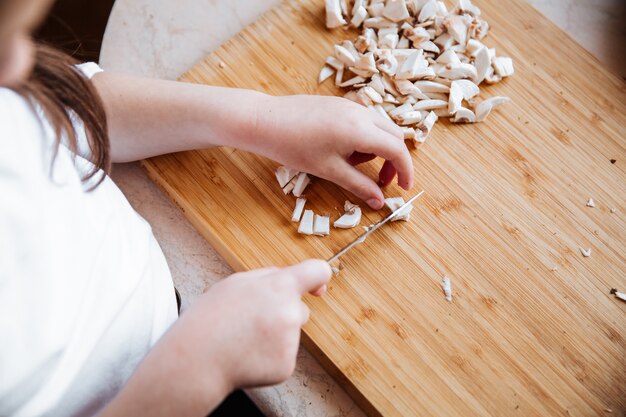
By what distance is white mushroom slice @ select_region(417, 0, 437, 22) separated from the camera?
87 cm

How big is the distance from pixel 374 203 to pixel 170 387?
0.39 m

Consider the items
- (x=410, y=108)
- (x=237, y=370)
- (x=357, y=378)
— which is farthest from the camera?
(x=410, y=108)

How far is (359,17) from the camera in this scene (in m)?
0.88

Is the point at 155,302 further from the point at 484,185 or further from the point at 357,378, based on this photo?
the point at 484,185

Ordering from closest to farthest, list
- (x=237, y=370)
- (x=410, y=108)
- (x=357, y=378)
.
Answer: (x=237, y=370) < (x=357, y=378) < (x=410, y=108)

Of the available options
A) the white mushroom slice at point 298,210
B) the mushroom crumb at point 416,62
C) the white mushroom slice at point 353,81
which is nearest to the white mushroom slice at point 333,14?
the mushroom crumb at point 416,62

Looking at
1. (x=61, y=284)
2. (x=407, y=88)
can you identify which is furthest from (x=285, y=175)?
(x=61, y=284)

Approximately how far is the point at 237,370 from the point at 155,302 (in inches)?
5.7

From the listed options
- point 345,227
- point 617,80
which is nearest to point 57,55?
point 345,227

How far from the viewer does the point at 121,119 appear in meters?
0.72

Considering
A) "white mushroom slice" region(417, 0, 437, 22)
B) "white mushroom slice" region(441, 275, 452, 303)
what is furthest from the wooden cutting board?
"white mushroom slice" region(417, 0, 437, 22)

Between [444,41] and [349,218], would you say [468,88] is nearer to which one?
[444,41]

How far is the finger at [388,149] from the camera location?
0.72 meters

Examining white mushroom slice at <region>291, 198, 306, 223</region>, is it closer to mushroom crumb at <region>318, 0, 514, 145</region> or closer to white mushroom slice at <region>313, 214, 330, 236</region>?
white mushroom slice at <region>313, 214, 330, 236</region>
